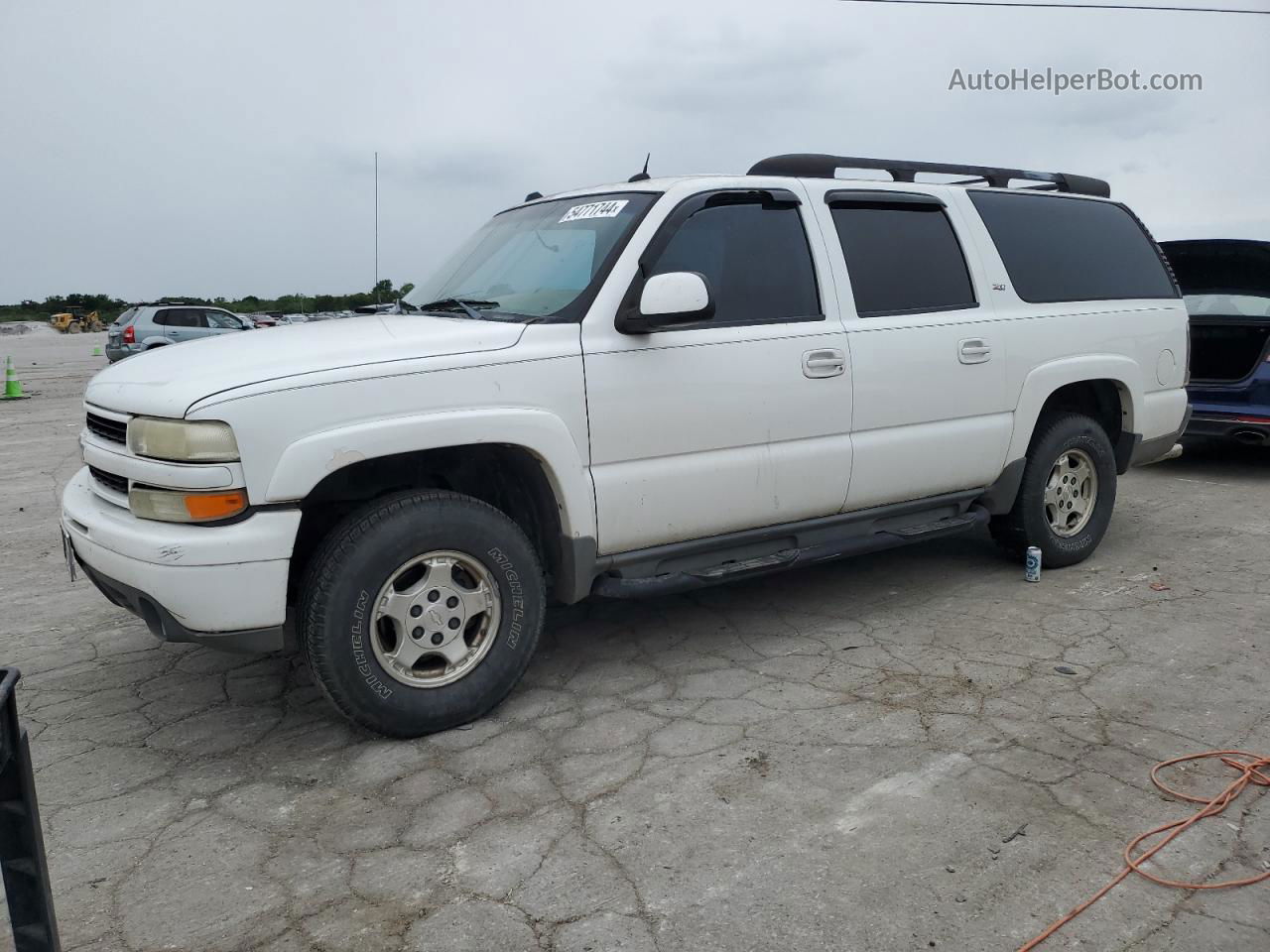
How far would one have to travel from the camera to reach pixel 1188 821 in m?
2.93

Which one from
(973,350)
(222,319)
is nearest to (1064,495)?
(973,350)

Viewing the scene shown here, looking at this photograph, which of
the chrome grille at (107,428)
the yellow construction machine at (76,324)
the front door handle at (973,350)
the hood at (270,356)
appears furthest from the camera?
the yellow construction machine at (76,324)

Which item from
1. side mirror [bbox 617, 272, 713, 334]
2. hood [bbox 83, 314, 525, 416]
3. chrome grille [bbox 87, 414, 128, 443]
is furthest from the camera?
side mirror [bbox 617, 272, 713, 334]

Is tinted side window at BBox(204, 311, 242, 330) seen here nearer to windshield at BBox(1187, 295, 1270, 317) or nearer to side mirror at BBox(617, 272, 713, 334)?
windshield at BBox(1187, 295, 1270, 317)

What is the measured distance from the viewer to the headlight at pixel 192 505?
3178 mm

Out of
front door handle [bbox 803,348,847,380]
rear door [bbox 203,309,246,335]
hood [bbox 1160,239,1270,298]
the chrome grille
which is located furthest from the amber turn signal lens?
rear door [bbox 203,309,246,335]

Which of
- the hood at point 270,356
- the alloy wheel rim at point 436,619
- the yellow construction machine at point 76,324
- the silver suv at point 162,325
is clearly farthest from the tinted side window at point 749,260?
the yellow construction machine at point 76,324

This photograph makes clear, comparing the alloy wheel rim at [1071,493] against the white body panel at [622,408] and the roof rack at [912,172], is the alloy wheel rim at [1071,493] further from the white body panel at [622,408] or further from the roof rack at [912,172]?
the roof rack at [912,172]

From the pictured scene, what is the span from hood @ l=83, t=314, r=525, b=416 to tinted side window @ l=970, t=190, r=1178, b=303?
9.14ft

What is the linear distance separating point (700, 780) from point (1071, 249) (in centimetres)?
368

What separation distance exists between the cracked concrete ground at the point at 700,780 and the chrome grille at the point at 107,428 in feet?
3.46

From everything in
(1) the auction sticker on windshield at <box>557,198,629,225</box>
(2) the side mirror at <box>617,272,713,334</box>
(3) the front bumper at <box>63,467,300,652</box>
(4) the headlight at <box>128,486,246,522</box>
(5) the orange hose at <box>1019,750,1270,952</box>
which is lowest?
(5) the orange hose at <box>1019,750,1270,952</box>

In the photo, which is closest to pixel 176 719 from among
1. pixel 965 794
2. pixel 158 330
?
pixel 965 794

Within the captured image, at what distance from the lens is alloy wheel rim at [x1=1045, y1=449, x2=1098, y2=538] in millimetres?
5449
